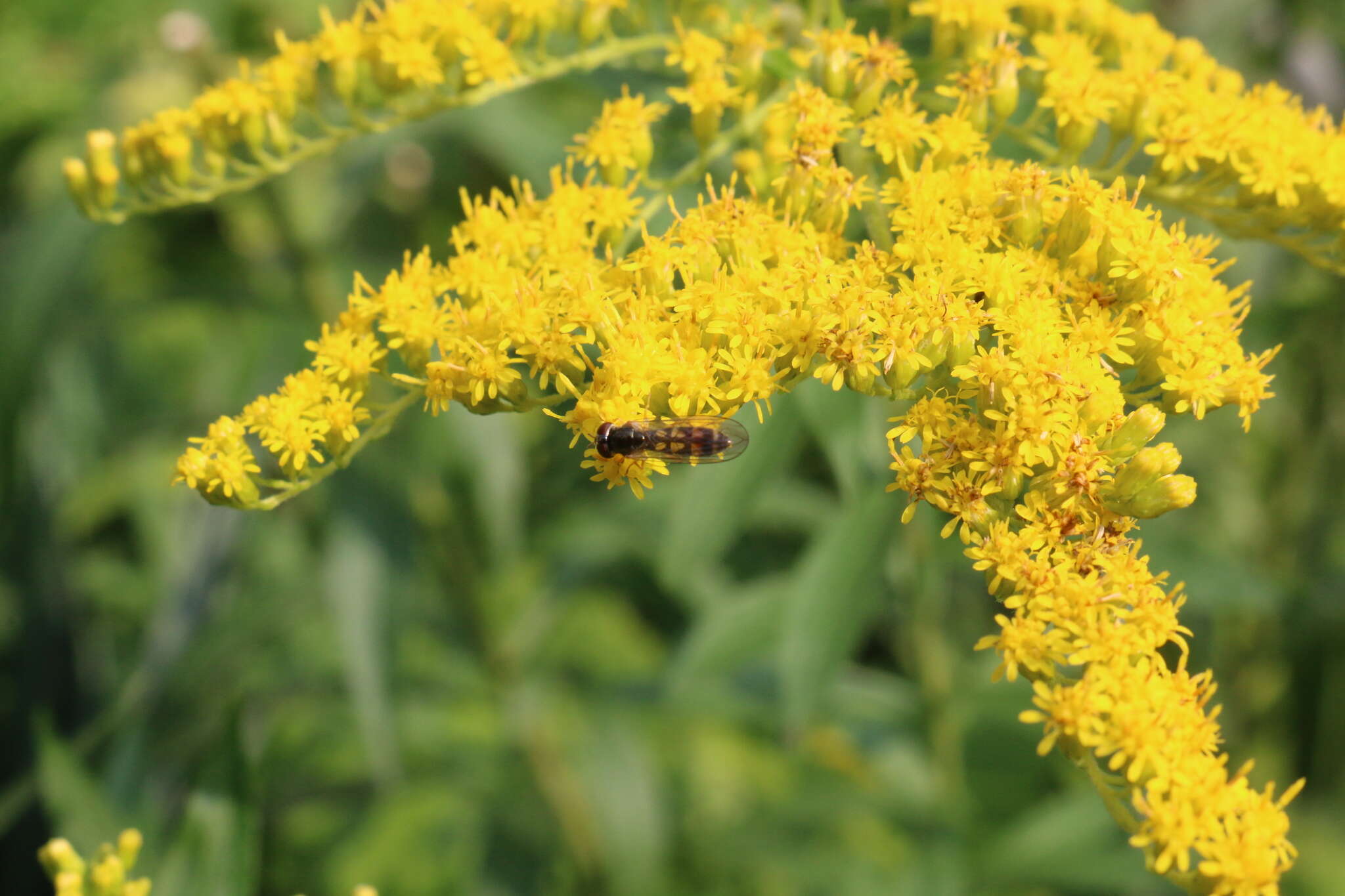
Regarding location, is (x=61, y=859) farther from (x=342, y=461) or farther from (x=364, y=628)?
(x=364, y=628)

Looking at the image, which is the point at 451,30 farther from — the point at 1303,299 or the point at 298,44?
the point at 1303,299

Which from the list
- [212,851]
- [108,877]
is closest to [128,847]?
[108,877]

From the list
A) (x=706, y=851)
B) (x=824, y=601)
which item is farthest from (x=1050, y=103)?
(x=706, y=851)

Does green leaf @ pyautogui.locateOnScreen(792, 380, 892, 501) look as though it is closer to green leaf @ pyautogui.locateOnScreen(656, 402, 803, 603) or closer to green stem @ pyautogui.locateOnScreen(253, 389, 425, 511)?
green leaf @ pyautogui.locateOnScreen(656, 402, 803, 603)

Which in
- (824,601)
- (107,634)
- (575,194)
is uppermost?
(575,194)

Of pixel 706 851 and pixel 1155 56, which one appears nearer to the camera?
pixel 1155 56

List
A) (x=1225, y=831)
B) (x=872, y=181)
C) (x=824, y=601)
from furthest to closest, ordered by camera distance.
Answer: (x=824, y=601), (x=872, y=181), (x=1225, y=831)
